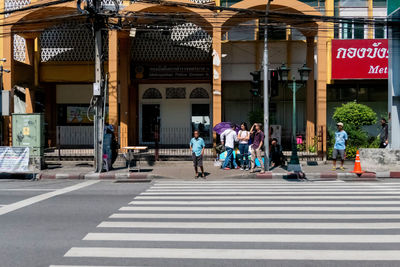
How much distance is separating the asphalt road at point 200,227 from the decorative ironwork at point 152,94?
13.5 metres

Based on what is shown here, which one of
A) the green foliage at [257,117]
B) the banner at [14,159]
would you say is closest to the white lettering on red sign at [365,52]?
the green foliage at [257,117]

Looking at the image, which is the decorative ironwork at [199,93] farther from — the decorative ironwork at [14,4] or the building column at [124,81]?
the decorative ironwork at [14,4]

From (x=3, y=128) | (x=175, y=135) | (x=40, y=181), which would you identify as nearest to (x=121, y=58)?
(x=175, y=135)

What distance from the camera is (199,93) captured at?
80.9 ft

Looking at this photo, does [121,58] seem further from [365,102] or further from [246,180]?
[365,102]

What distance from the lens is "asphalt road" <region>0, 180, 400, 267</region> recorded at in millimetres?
5410

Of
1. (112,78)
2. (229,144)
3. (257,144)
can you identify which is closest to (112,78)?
(112,78)

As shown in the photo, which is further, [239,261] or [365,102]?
[365,102]

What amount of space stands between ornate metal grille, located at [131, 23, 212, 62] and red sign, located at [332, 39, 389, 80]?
6.97 meters

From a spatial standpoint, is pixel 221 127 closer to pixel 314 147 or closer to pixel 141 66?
pixel 314 147

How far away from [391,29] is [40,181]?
15.9 m

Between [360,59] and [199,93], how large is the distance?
9220 mm

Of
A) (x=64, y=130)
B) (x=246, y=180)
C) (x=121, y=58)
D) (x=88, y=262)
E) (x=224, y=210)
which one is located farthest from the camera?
(x=64, y=130)

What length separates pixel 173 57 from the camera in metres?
23.1
